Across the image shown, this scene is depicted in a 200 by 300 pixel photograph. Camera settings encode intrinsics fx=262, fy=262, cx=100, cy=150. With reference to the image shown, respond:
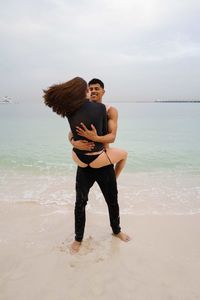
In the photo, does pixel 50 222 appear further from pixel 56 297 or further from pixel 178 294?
pixel 178 294

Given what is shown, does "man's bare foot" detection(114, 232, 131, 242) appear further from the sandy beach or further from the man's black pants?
the man's black pants

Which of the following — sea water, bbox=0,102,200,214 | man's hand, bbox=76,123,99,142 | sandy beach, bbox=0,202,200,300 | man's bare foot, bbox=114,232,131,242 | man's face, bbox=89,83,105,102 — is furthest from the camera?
sea water, bbox=0,102,200,214

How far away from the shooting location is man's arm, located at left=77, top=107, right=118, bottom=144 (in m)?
3.12

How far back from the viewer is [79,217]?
3.53m

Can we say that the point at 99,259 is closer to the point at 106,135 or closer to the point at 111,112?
the point at 106,135

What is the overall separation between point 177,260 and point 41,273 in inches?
64.7

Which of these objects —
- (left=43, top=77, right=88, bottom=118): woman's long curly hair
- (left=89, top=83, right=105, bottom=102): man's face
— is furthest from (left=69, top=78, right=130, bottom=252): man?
(left=43, top=77, right=88, bottom=118): woman's long curly hair

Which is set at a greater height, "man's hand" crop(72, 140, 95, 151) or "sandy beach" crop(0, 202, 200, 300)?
"man's hand" crop(72, 140, 95, 151)

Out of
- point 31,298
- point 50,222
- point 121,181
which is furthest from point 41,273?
point 121,181

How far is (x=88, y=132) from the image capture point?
3.10 meters

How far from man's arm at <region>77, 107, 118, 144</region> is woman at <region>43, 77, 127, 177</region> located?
0.06m

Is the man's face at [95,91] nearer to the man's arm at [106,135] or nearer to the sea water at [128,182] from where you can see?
the man's arm at [106,135]

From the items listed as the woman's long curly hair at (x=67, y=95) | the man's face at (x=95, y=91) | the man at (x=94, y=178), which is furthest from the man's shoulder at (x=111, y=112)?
the woman's long curly hair at (x=67, y=95)

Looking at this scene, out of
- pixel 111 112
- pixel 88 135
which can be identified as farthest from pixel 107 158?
pixel 111 112
